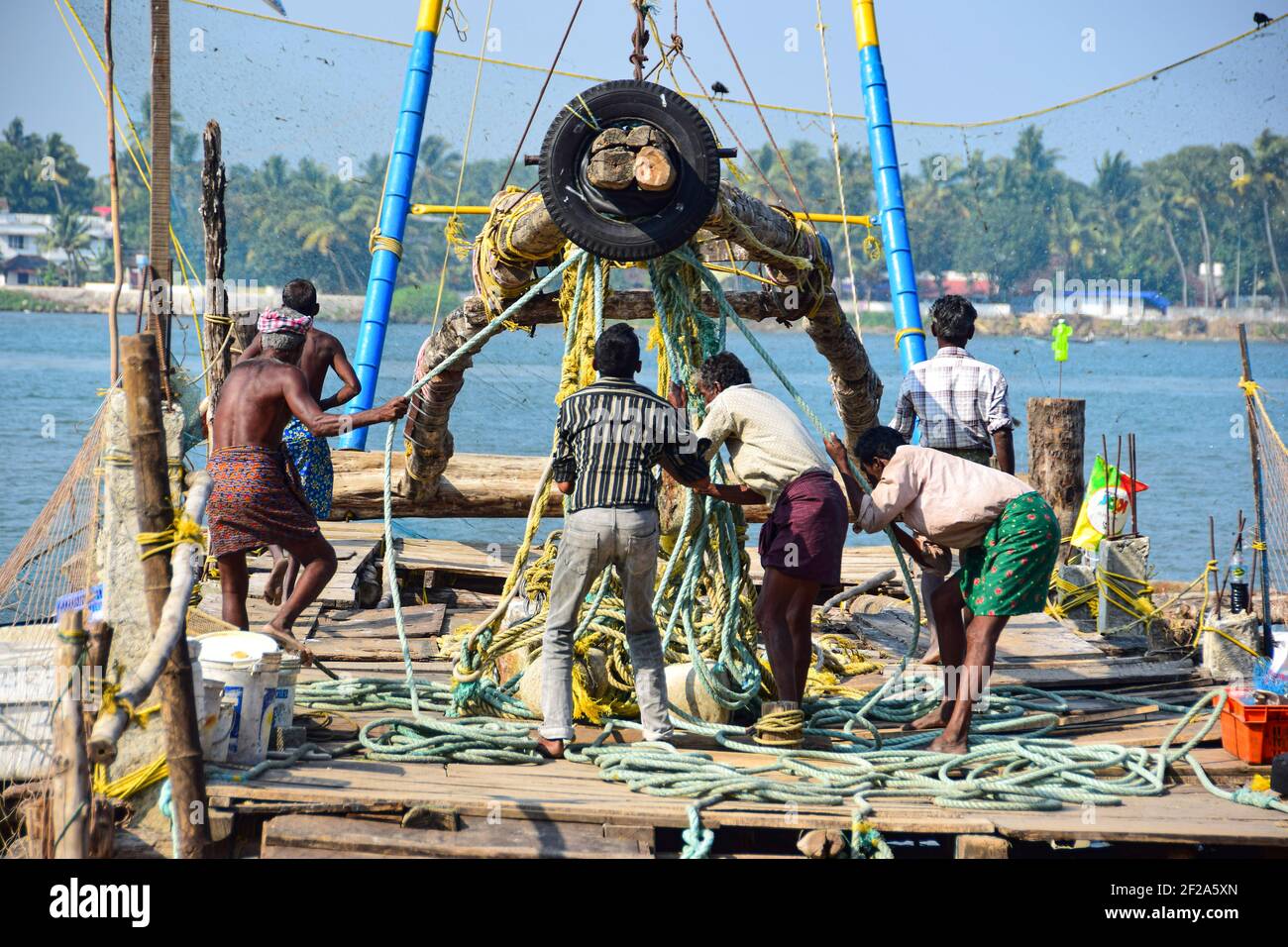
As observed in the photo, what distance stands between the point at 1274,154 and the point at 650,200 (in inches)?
2156

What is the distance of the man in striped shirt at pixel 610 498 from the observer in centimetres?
536

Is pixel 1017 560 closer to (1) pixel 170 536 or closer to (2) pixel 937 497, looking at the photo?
(2) pixel 937 497

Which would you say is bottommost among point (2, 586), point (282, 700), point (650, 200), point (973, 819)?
point (973, 819)

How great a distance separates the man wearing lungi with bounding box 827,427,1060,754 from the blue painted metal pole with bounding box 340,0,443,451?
5.88 m

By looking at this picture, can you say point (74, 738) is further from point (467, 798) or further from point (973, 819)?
point (973, 819)

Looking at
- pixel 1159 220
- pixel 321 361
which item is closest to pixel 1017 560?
pixel 321 361

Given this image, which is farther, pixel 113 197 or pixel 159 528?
pixel 113 197

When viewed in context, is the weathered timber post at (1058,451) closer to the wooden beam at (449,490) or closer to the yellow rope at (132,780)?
the wooden beam at (449,490)

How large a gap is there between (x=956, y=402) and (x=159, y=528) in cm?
396

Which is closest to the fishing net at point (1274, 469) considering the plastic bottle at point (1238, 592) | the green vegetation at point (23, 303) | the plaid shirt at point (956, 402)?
the plastic bottle at point (1238, 592)

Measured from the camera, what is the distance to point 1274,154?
5362 centimetres

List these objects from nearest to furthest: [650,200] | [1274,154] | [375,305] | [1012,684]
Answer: [650,200], [1012,684], [375,305], [1274,154]

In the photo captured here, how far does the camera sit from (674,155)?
586cm

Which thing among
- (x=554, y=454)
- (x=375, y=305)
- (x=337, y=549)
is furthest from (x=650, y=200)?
(x=375, y=305)
